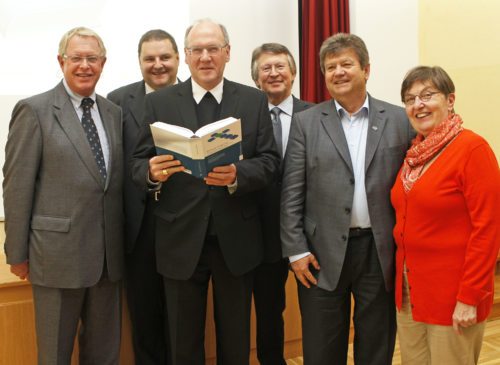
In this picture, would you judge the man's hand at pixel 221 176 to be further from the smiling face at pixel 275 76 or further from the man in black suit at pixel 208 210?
the smiling face at pixel 275 76

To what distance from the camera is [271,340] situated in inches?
108

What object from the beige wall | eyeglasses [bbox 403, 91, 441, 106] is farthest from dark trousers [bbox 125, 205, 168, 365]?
the beige wall

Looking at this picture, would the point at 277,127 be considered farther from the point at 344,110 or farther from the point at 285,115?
the point at 344,110

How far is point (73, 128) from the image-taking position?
208 cm

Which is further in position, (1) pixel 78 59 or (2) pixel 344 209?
(1) pixel 78 59

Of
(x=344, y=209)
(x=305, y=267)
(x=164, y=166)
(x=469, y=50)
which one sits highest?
(x=469, y=50)

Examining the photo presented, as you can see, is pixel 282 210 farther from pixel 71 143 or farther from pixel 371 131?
pixel 71 143

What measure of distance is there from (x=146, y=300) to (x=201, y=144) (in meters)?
1.11

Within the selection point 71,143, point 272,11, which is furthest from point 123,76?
point 71,143

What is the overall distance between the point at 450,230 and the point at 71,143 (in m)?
1.51

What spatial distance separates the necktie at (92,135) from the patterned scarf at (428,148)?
124cm

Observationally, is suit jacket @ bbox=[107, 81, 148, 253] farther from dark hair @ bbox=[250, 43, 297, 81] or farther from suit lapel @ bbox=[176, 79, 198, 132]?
dark hair @ bbox=[250, 43, 297, 81]

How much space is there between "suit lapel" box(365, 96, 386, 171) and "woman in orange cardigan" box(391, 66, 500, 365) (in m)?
0.15

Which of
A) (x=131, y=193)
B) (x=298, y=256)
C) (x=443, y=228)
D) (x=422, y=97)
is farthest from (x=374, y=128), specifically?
(x=131, y=193)
